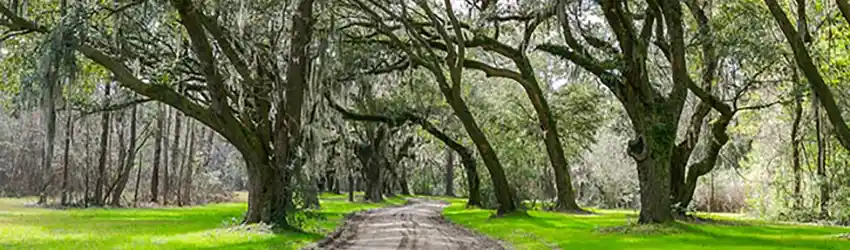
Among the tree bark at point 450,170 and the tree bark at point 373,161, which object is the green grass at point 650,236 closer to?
the tree bark at point 373,161

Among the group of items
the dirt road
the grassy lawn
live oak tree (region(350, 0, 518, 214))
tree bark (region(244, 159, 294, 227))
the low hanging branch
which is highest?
live oak tree (region(350, 0, 518, 214))

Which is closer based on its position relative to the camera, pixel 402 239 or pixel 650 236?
pixel 402 239

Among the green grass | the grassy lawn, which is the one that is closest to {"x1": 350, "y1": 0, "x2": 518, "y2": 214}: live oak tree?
the green grass

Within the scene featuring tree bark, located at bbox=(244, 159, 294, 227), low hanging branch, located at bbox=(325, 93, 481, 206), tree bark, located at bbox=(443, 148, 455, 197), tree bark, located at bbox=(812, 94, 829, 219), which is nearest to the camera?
tree bark, located at bbox=(244, 159, 294, 227)

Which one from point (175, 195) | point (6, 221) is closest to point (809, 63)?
point (6, 221)

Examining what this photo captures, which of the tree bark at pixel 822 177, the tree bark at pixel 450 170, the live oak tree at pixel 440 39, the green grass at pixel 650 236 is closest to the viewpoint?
the green grass at pixel 650 236

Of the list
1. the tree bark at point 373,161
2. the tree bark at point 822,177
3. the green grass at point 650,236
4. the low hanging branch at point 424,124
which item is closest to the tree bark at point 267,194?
the low hanging branch at point 424,124

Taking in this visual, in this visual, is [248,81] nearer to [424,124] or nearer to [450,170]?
[424,124]

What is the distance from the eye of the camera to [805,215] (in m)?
24.3

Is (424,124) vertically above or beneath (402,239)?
above

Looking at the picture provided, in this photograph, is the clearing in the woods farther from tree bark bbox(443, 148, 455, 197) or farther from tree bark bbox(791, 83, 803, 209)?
tree bark bbox(443, 148, 455, 197)

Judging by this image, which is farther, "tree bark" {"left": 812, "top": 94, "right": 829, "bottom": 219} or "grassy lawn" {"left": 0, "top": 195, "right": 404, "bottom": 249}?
"tree bark" {"left": 812, "top": 94, "right": 829, "bottom": 219}

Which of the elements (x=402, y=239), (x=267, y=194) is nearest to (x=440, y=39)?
(x=267, y=194)

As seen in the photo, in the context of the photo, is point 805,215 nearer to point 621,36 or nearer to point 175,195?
point 621,36
